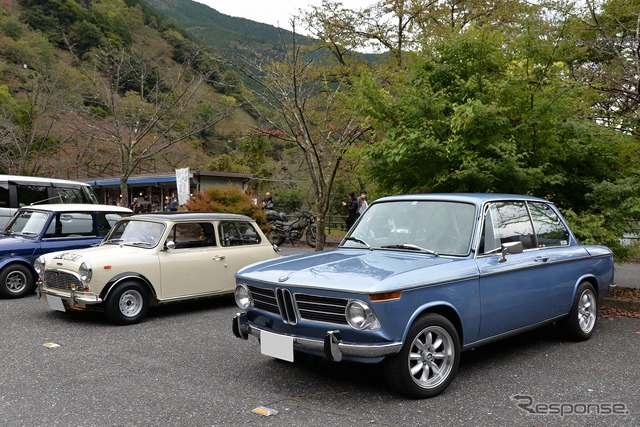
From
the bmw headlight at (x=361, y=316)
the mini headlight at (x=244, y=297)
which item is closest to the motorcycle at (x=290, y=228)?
the mini headlight at (x=244, y=297)

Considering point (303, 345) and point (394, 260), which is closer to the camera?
point (303, 345)

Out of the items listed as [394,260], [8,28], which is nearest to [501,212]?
[394,260]

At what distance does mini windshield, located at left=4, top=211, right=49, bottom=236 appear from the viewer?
9.15 meters

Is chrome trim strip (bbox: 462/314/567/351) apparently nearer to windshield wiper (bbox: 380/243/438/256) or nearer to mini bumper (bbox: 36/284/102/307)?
windshield wiper (bbox: 380/243/438/256)

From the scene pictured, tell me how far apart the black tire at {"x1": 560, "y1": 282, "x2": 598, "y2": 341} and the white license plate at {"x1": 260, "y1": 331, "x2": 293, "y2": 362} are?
3.42 meters

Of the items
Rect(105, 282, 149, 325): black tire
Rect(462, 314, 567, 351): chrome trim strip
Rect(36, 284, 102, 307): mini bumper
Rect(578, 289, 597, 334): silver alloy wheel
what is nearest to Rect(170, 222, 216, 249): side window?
Rect(105, 282, 149, 325): black tire

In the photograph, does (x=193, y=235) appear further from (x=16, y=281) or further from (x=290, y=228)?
(x=290, y=228)

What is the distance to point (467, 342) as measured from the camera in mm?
4281

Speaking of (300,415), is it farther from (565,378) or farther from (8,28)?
(8,28)

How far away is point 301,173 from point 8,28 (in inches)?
1378

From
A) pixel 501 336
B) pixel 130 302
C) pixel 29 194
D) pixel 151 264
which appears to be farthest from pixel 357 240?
pixel 29 194

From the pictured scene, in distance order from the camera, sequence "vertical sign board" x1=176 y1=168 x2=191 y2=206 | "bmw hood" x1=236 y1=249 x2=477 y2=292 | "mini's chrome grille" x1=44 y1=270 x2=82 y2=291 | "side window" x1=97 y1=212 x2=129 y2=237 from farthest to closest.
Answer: "vertical sign board" x1=176 y1=168 x2=191 y2=206
"side window" x1=97 y1=212 x2=129 y2=237
"mini's chrome grille" x1=44 y1=270 x2=82 y2=291
"bmw hood" x1=236 y1=249 x2=477 y2=292

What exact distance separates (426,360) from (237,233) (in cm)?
475

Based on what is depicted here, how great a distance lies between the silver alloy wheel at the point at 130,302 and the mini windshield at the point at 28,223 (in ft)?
11.0
